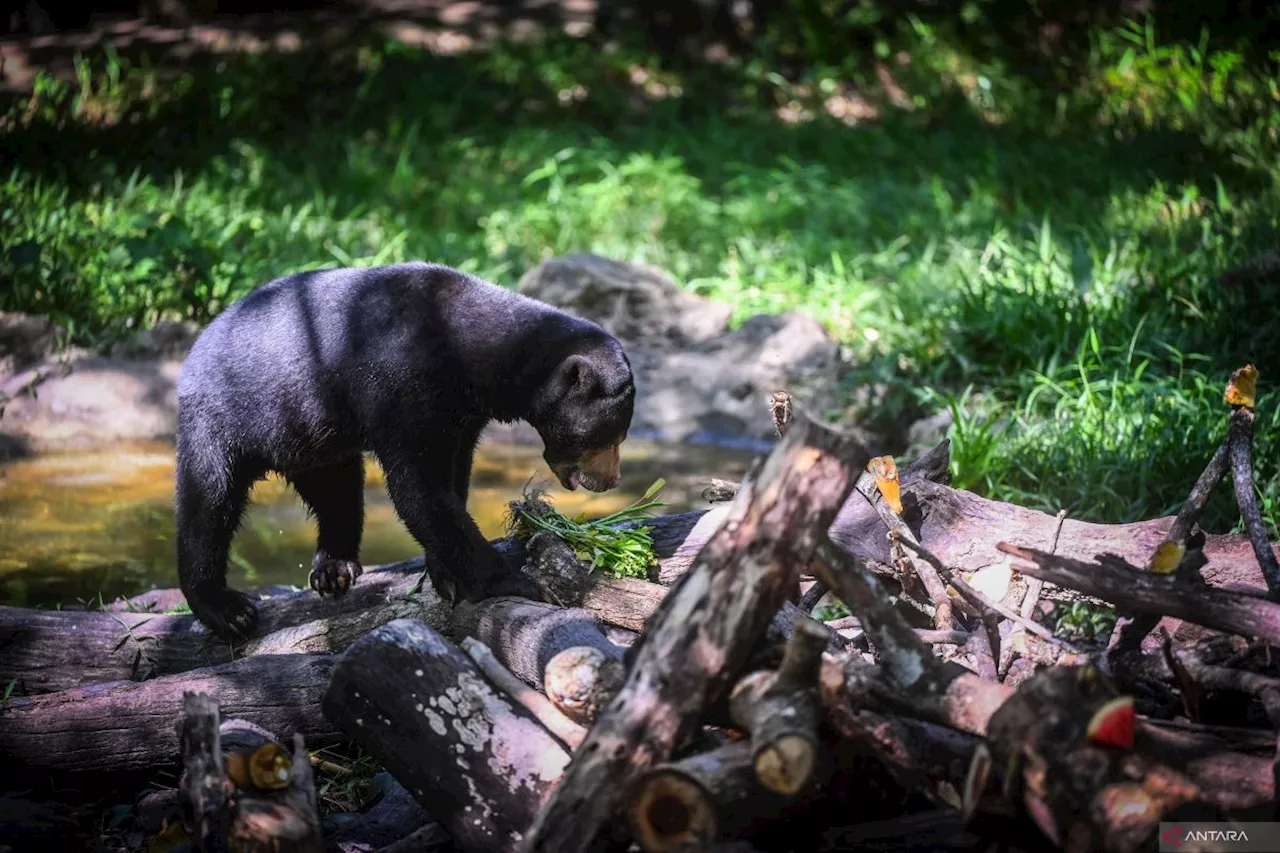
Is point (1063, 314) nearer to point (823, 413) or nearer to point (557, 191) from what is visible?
point (823, 413)

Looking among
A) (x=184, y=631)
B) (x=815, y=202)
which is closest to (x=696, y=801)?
(x=184, y=631)

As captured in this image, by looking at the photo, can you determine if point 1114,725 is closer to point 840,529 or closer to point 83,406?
point 840,529

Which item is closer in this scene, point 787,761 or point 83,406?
point 787,761

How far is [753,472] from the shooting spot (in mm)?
2758

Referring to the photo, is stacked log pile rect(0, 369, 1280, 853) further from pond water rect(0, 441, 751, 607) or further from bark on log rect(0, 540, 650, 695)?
pond water rect(0, 441, 751, 607)

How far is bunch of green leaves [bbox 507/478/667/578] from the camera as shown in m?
3.97

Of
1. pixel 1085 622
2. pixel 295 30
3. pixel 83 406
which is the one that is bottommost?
pixel 83 406

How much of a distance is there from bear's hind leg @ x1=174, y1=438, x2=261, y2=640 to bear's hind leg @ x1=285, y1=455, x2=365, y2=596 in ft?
0.93

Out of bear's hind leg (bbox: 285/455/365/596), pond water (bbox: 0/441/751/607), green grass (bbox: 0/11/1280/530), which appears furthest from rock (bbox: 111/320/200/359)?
bear's hind leg (bbox: 285/455/365/596)

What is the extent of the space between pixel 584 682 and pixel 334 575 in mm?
1823

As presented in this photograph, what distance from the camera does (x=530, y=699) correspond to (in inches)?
117

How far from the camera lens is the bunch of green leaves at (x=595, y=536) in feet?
13.0

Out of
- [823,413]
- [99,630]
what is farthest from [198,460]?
[823,413]

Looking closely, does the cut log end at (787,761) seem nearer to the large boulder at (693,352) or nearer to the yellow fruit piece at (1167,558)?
the yellow fruit piece at (1167,558)
